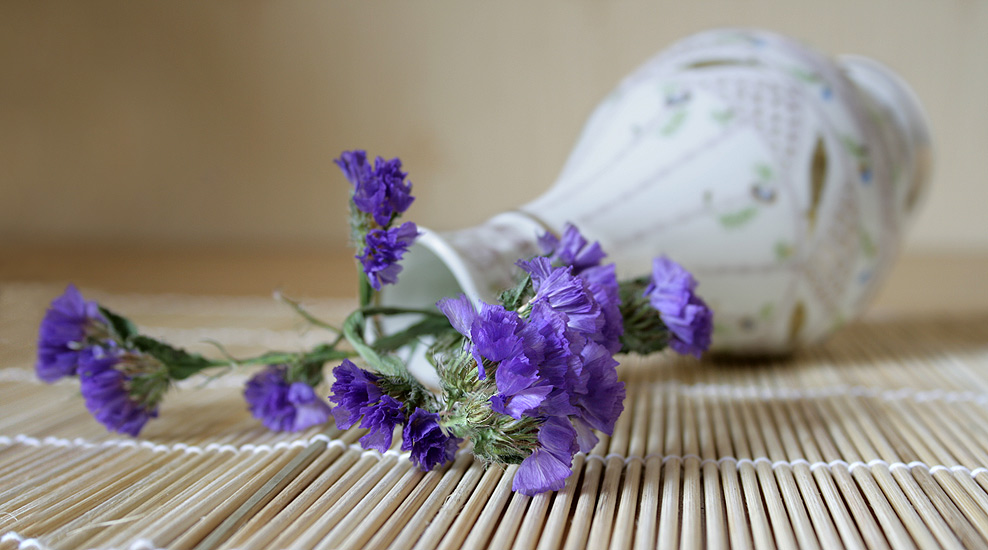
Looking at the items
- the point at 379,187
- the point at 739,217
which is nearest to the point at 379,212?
the point at 379,187

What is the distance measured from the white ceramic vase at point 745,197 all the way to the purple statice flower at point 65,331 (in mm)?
143

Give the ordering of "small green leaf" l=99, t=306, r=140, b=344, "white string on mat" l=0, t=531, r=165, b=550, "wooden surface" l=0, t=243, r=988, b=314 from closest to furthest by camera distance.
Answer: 1. "white string on mat" l=0, t=531, r=165, b=550
2. "small green leaf" l=99, t=306, r=140, b=344
3. "wooden surface" l=0, t=243, r=988, b=314

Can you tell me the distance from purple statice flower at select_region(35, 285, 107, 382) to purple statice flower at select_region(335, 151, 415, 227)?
0.14 metres

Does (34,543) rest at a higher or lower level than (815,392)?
higher

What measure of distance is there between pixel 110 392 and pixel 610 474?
0.21 meters

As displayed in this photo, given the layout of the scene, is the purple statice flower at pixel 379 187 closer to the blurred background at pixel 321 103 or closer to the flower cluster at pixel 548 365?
the flower cluster at pixel 548 365

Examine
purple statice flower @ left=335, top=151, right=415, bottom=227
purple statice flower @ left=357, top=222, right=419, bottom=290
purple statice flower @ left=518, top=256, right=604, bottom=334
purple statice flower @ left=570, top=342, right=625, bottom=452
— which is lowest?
purple statice flower @ left=570, top=342, right=625, bottom=452

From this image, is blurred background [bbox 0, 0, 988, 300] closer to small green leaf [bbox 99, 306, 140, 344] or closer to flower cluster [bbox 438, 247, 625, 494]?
small green leaf [bbox 99, 306, 140, 344]

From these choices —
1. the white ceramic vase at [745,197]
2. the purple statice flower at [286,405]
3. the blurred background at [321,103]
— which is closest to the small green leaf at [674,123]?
the white ceramic vase at [745,197]

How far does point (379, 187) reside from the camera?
0.97ft

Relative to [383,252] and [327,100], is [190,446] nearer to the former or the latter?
[383,252]

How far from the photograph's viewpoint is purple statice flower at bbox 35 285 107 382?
0.35 meters

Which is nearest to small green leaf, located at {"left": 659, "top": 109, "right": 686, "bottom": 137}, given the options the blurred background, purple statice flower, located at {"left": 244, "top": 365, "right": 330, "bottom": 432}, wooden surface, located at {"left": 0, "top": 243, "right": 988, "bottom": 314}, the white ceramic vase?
the white ceramic vase

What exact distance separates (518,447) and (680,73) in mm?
315
